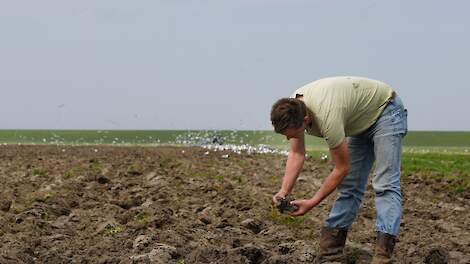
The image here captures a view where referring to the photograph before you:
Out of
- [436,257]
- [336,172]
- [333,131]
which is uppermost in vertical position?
[333,131]

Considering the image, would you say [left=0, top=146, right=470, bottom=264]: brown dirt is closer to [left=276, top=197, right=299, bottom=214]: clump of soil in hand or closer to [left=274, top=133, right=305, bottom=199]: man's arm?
[left=276, top=197, right=299, bottom=214]: clump of soil in hand

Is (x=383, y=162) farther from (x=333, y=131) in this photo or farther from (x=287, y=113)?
(x=287, y=113)

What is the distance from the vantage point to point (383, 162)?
6918 mm

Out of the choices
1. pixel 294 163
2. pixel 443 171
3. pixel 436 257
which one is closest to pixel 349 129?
pixel 294 163

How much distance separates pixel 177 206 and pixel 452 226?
3.04 meters

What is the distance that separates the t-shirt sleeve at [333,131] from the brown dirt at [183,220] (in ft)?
3.76

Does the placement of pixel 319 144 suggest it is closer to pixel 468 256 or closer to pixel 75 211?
pixel 75 211

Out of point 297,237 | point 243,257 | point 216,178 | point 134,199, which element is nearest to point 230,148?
point 216,178

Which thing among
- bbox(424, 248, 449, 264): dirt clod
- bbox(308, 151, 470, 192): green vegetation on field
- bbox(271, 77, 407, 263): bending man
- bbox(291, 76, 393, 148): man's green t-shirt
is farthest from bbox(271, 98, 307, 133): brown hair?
bbox(308, 151, 470, 192): green vegetation on field

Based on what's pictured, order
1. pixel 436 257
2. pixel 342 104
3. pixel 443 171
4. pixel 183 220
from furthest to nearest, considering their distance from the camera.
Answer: pixel 443 171, pixel 183 220, pixel 436 257, pixel 342 104

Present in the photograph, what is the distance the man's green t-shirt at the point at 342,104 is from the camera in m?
6.57

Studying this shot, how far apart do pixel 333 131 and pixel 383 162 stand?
2.03 feet

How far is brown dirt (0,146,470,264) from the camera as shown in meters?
7.42

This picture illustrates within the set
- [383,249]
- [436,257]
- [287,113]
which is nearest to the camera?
[287,113]
